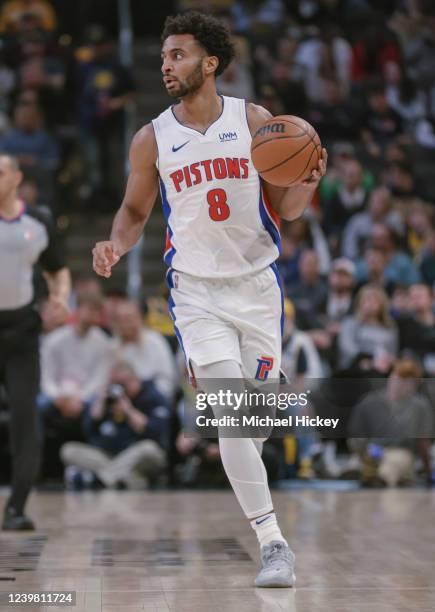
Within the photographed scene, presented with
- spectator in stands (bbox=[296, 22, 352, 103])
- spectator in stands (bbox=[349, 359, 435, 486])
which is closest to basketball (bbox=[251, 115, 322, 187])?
spectator in stands (bbox=[349, 359, 435, 486])

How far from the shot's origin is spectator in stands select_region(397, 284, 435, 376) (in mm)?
10516

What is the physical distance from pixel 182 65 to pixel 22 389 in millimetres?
2476

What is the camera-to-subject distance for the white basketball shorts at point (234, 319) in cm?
495

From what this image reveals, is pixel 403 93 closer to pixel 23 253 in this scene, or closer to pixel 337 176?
pixel 337 176

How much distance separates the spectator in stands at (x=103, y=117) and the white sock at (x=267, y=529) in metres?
9.15

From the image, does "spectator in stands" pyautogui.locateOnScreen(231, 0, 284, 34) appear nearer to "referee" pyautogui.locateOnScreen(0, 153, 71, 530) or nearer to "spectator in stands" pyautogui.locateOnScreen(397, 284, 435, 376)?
"spectator in stands" pyautogui.locateOnScreen(397, 284, 435, 376)

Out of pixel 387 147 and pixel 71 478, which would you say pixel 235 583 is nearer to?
pixel 71 478

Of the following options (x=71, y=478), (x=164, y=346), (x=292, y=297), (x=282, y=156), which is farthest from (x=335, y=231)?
(x=282, y=156)

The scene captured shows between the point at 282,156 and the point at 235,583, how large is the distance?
1733mm

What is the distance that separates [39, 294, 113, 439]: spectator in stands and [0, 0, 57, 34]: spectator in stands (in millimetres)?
6313

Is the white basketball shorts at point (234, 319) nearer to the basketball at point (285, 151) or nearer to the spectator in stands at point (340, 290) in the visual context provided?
the basketball at point (285, 151)

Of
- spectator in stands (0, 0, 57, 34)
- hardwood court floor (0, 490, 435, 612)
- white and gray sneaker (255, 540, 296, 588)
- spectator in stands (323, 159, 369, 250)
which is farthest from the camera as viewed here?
spectator in stands (0, 0, 57, 34)

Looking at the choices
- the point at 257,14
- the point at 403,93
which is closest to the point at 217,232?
the point at 403,93

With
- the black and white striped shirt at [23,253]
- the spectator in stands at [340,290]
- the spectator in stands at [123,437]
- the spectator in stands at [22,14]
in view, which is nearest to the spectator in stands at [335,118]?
the spectator in stands at [340,290]
